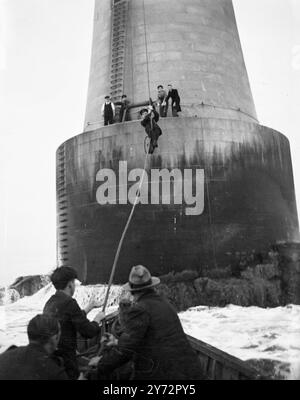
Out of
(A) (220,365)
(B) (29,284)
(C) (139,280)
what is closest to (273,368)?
(A) (220,365)

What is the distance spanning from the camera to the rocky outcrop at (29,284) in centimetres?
1650

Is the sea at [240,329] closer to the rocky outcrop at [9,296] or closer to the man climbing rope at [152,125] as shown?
the rocky outcrop at [9,296]

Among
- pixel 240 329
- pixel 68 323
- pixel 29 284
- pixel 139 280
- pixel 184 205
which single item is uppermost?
pixel 184 205

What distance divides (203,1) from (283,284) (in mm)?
9439

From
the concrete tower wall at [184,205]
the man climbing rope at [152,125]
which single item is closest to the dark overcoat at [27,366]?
the concrete tower wall at [184,205]

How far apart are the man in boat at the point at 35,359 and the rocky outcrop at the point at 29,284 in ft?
45.8

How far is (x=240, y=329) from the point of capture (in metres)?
9.38

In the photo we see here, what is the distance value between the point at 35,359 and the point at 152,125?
8.60 metres

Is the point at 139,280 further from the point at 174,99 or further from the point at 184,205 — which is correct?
the point at 174,99

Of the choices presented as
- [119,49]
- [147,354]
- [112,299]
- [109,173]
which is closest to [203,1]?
[119,49]

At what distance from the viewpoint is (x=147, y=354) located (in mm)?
3613

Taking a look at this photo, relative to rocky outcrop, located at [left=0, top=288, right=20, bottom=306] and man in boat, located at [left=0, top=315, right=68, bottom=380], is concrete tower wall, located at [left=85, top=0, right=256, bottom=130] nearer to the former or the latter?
rocky outcrop, located at [left=0, top=288, right=20, bottom=306]

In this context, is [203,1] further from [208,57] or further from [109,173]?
[109,173]
